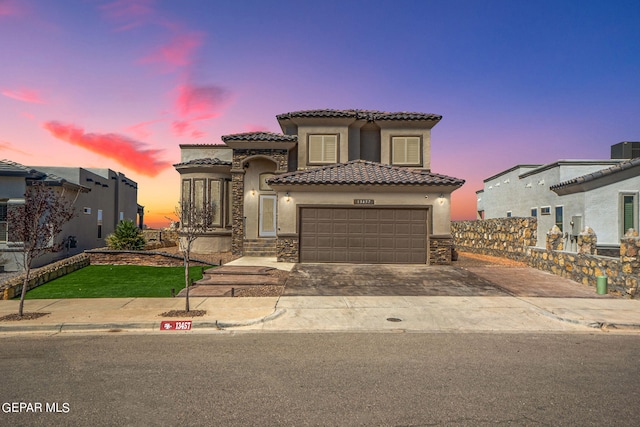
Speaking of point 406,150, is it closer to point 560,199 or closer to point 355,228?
point 355,228

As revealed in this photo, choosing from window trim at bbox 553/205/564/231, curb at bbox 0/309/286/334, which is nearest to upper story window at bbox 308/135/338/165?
window trim at bbox 553/205/564/231

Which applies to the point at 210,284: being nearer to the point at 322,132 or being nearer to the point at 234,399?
the point at 234,399

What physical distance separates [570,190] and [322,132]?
14666 mm

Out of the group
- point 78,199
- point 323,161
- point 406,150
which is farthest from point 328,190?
point 78,199

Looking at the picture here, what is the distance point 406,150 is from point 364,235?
26.7 ft

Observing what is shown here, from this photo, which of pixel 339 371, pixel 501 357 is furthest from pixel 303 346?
pixel 501 357

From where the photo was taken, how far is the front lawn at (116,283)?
1185cm

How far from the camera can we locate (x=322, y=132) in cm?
2288

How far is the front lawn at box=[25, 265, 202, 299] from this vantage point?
1185 centimetres

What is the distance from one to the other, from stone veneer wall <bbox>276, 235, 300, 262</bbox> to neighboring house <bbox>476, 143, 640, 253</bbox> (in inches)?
599

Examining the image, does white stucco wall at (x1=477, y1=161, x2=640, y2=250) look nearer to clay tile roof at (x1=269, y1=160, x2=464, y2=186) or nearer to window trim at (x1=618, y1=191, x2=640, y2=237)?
window trim at (x1=618, y1=191, x2=640, y2=237)

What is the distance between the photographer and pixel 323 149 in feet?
75.1

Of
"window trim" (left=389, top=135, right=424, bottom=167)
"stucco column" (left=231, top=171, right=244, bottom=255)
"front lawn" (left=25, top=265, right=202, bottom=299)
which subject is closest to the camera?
"front lawn" (left=25, top=265, right=202, bottom=299)

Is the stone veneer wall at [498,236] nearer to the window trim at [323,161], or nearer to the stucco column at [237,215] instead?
the window trim at [323,161]
